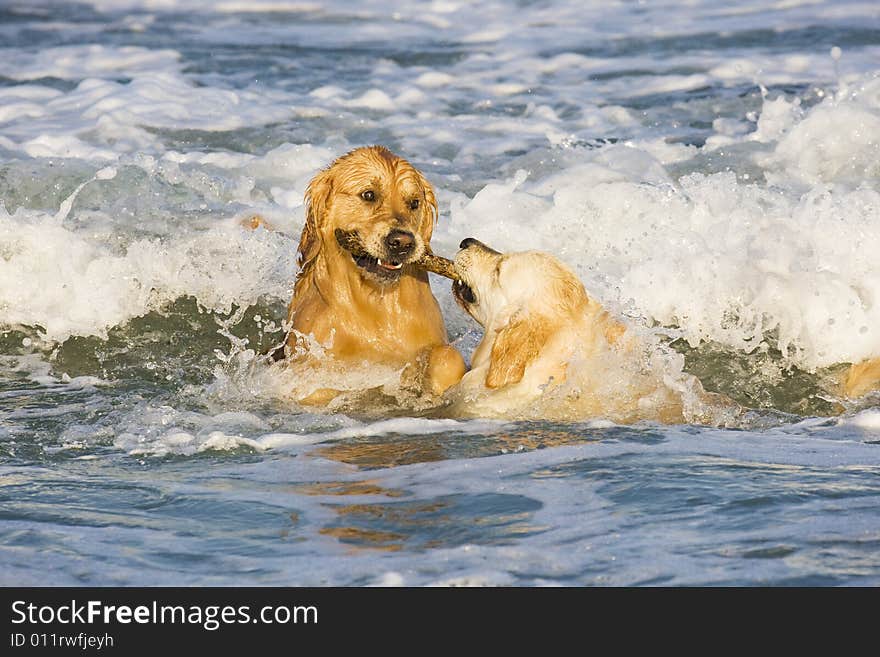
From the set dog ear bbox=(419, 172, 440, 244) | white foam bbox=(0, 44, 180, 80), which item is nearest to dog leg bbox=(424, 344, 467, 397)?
dog ear bbox=(419, 172, 440, 244)

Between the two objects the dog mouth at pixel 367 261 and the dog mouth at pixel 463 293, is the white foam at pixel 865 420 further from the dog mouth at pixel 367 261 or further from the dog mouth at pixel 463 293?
the dog mouth at pixel 367 261

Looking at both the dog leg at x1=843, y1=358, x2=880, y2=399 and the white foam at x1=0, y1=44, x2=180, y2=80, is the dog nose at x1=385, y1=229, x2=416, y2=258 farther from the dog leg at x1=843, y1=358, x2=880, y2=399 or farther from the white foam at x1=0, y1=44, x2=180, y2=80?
the white foam at x1=0, y1=44, x2=180, y2=80

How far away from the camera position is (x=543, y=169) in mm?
11695

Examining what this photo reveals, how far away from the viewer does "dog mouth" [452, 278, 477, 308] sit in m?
7.04

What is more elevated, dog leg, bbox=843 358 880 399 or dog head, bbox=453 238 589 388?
dog head, bbox=453 238 589 388

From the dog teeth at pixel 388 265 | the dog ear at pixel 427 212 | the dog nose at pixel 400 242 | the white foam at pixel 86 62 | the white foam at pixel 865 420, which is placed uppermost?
the white foam at pixel 86 62

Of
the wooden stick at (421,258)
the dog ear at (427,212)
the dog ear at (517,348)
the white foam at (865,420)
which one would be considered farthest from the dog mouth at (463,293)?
the white foam at (865,420)

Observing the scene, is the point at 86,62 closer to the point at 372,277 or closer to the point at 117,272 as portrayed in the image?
the point at 117,272

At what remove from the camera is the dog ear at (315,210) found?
7.16 metres

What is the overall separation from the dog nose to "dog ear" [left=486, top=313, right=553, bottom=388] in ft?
2.69

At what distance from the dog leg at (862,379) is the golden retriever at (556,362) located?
80cm

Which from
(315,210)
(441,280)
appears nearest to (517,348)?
(315,210)

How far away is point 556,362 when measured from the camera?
21.5 feet
